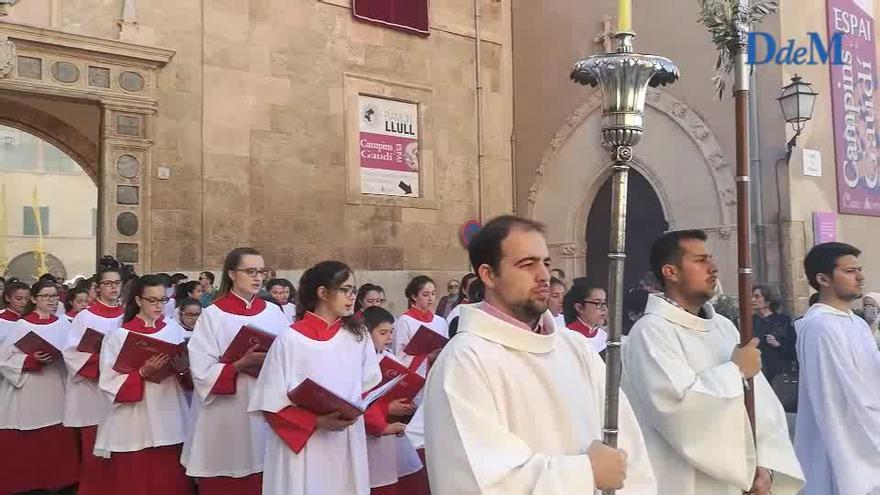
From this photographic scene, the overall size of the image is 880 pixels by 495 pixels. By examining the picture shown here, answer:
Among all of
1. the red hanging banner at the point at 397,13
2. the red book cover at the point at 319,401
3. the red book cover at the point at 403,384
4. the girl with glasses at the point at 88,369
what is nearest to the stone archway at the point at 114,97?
the red hanging banner at the point at 397,13

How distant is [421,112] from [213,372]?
33.2ft

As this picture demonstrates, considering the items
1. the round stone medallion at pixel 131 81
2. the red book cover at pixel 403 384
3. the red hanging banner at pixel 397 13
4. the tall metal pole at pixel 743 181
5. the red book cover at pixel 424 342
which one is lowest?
the red book cover at pixel 403 384

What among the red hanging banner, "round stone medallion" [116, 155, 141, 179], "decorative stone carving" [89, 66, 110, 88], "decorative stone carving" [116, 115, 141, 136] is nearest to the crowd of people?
"round stone medallion" [116, 155, 141, 179]

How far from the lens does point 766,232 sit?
11.7 meters

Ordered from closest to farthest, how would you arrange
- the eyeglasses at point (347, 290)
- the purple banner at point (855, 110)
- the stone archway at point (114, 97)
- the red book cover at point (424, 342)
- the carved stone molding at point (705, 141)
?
the eyeglasses at point (347, 290) → the red book cover at point (424, 342) → the stone archway at point (114, 97) → the carved stone molding at point (705, 141) → the purple banner at point (855, 110)

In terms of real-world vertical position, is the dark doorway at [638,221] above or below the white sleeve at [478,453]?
above

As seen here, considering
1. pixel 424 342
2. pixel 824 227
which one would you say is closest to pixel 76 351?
pixel 424 342

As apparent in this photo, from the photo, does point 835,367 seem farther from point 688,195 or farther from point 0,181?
point 0,181

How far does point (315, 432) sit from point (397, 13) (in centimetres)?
1117

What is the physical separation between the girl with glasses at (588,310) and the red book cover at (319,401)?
2.63 meters

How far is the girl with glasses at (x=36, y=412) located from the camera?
286 inches

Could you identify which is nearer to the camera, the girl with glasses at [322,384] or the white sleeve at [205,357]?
the girl with glasses at [322,384]

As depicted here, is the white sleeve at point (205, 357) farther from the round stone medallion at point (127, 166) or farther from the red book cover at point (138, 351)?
the round stone medallion at point (127, 166)

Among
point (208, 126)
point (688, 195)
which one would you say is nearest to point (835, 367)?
point (688, 195)
